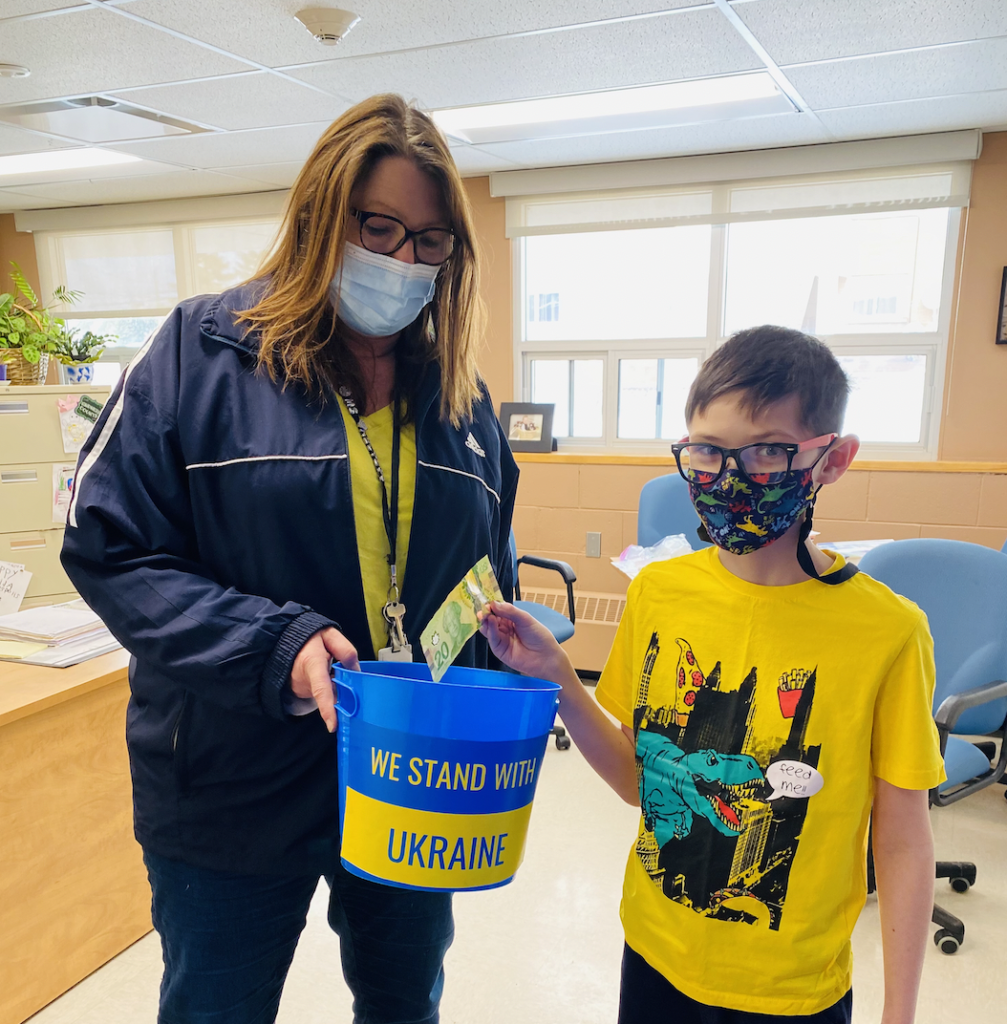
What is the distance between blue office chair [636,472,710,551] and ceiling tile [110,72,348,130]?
6.76ft

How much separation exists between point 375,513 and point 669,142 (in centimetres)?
339

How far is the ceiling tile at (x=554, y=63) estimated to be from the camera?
2502 millimetres

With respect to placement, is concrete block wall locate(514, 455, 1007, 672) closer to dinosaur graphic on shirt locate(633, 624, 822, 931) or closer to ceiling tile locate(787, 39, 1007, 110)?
ceiling tile locate(787, 39, 1007, 110)

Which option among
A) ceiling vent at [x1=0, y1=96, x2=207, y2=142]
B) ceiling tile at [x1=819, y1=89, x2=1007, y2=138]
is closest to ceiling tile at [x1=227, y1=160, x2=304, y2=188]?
ceiling vent at [x1=0, y1=96, x2=207, y2=142]

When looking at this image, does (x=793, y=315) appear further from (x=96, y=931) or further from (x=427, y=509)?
(x=96, y=931)

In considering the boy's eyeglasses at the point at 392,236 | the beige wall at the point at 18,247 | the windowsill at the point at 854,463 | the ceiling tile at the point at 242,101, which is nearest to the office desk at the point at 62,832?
the boy's eyeglasses at the point at 392,236

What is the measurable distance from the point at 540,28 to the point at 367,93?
912mm

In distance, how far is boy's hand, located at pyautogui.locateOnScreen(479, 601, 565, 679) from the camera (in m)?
0.97

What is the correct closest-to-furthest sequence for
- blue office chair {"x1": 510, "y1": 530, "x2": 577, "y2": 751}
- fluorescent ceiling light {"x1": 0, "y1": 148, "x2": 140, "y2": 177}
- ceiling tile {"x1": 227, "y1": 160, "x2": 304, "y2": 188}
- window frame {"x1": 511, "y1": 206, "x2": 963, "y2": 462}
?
blue office chair {"x1": 510, "y1": 530, "x2": 577, "y2": 751} < window frame {"x1": 511, "y1": 206, "x2": 963, "y2": 462} < fluorescent ceiling light {"x1": 0, "y1": 148, "x2": 140, "y2": 177} < ceiling tile {"x1": 227, "y1": 160, "x2": 304, "y2": 188}

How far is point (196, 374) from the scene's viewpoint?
2.93ft

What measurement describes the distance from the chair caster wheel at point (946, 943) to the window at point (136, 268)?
4894 millimetres

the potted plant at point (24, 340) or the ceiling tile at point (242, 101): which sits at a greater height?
the ceiling tile at point (242, 101)

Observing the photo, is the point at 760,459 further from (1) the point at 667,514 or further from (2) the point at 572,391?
(2) the point at 572,391

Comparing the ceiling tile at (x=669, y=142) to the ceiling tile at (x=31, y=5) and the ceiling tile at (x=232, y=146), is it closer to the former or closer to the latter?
the ceiling tile at (x=232, y=146)
